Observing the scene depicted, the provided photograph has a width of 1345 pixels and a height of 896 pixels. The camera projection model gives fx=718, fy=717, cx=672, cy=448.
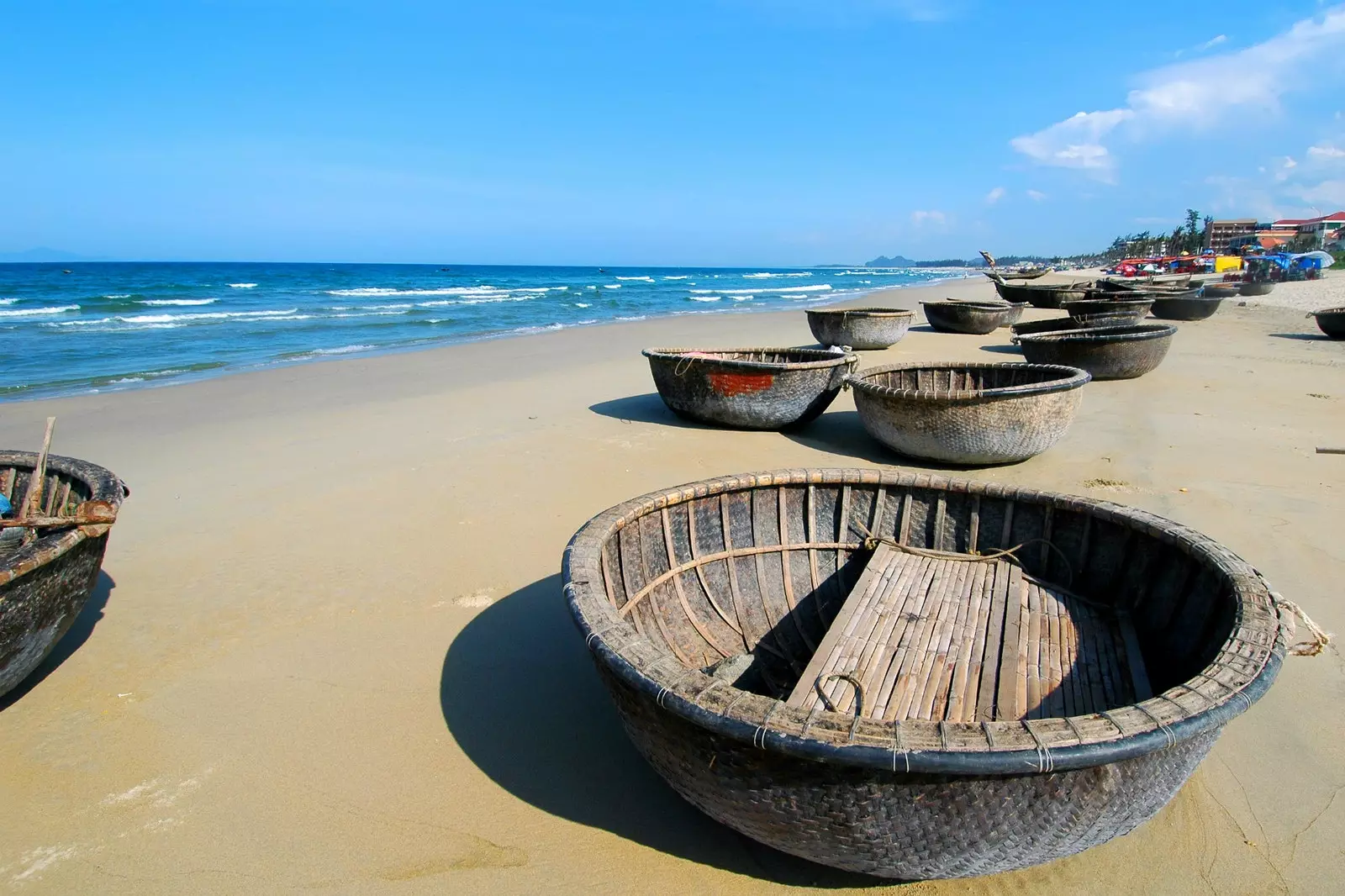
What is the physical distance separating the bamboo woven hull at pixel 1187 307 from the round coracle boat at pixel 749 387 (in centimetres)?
1357

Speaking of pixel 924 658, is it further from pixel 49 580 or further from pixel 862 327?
pixel 862 327

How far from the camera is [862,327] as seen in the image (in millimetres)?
11391

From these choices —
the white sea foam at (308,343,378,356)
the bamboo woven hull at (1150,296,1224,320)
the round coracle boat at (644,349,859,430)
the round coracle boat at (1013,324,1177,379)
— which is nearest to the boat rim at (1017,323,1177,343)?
the round coracle boat at (1013,324,1177,379)

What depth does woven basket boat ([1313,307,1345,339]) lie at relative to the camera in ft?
40.4

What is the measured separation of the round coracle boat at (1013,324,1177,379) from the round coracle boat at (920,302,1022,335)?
5.45m

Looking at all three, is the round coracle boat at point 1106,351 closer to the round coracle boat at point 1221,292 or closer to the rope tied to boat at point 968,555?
the rope tied to boat at point 968,555

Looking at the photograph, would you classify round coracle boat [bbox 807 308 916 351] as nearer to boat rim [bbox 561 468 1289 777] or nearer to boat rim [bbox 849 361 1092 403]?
boat rim [bbox 849 361 1092 403]

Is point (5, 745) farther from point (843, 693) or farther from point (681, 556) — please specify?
point (843, 693)

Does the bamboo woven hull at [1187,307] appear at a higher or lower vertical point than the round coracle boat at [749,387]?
higher

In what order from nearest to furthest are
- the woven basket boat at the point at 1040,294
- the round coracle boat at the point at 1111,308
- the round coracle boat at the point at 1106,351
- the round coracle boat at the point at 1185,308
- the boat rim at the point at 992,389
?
the boat rim at the point at 992,389 → the round coracle boat at the point at 1106,351 → the round coracle boat at the point at 1111,308 → the round coracle boat at the point at 1185,308 → the woven basket boat at the point at 1040,294

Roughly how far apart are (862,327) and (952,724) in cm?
1051

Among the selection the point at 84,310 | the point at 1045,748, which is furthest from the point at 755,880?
the point at 84,310

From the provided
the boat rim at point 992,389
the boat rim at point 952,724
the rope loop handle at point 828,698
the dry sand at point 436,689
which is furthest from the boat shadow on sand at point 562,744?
the boat rim at point 992,389

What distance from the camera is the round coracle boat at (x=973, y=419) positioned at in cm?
498
